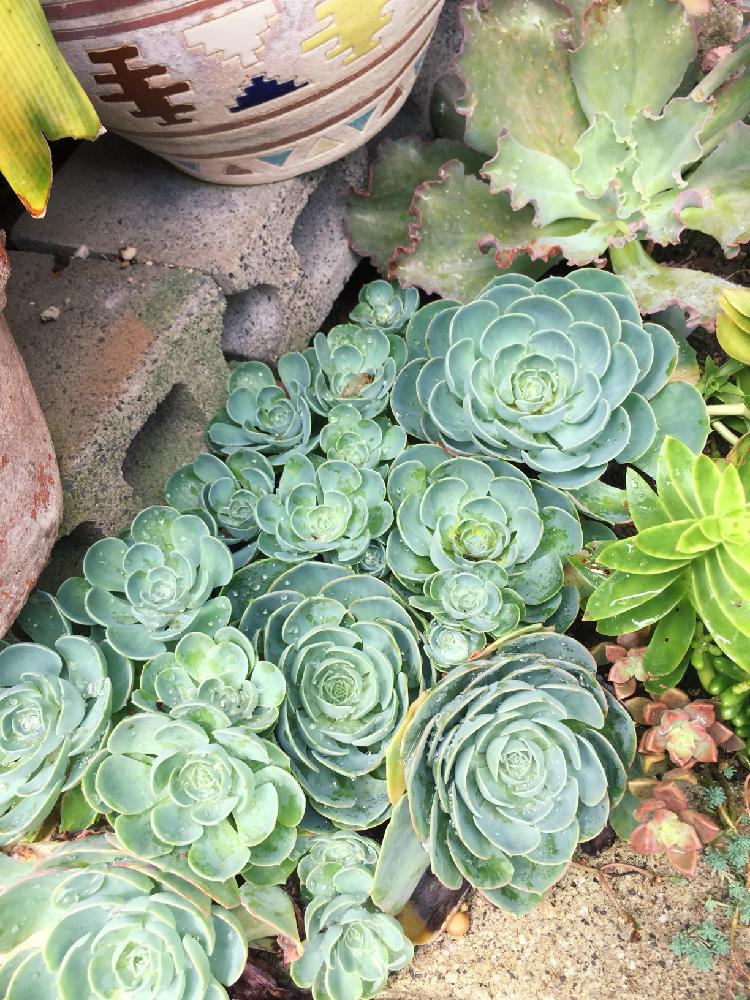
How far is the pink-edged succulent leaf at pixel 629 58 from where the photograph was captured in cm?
118

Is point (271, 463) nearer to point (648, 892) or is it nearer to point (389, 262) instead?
point (389, 262)

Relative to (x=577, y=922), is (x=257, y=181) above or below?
above

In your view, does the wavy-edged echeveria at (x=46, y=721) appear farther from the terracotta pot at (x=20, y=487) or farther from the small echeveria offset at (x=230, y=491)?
the small echeveria offset at (x=230, y=491)

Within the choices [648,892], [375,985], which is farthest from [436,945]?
[648,892]

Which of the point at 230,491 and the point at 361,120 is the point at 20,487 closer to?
the point at 230,491

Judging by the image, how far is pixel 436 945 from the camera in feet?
3.18

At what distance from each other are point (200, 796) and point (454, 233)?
0.85 meters

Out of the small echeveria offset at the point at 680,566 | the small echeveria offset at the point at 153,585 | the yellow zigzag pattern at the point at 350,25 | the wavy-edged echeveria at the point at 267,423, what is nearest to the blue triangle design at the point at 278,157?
the yellow zigzag pattern at the point at 350,25

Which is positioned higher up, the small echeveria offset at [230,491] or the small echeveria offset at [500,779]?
the small echeveria offset at [230,491]

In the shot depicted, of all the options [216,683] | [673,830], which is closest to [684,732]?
[673,830]

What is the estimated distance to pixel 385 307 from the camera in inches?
51.0

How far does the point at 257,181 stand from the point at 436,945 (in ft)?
3.33

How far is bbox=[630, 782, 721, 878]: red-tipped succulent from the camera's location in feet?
2.90

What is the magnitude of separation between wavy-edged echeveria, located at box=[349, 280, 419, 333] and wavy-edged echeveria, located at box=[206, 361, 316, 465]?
0.55 ft
